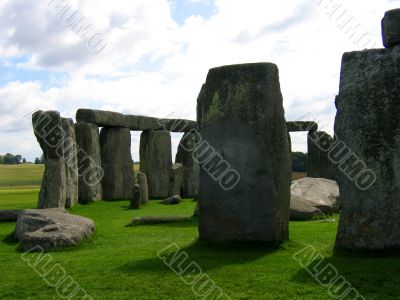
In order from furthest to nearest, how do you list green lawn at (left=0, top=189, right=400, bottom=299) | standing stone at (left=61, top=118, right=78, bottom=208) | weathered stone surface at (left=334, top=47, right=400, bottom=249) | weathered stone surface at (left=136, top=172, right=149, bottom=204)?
1. weathered stone surface at (left=136, top=172, right=149, bottom=204)
2. standing stone at (left=61, top=118, right=78, bottom=208)
3. weathered stone surface at (left=334, top=47, right=400, bottom=249)
4. green lawn at (left=0, top=189, right=400, bottom=299)

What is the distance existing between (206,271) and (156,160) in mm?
19036

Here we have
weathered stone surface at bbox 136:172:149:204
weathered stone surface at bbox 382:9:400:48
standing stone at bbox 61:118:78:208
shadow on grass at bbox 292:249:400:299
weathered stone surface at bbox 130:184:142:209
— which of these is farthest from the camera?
weathered stone surface at bbox 136:172:149:204

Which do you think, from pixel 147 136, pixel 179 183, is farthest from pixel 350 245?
pixel 147 136

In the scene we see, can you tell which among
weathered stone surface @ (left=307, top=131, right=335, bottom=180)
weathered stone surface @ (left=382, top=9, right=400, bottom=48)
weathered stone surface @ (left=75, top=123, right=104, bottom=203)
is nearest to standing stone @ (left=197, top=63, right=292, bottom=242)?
weathered stone surface @ (left=382, top=9, right=400, bottom=48)

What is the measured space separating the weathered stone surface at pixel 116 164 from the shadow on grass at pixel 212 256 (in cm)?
1458

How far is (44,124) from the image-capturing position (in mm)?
16125

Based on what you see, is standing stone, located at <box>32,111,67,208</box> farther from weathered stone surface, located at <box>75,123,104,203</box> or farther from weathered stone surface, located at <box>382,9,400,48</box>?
weathered stone surface, located at <box>382,9,400,48</box>

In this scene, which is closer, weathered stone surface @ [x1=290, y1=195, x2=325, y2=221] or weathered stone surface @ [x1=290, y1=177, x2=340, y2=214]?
weathered stone surface @ [x1=290, y1=195, x2=325, y2=221]

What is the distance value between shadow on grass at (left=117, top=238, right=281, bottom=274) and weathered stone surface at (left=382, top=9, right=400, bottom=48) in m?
3.38

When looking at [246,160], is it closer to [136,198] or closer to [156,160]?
[136,198]

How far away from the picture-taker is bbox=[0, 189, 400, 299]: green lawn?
667 centimetres

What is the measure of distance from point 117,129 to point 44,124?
A: 822 centimetres

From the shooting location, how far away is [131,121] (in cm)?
2509

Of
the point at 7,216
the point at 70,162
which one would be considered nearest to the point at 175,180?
the point at 70,162
